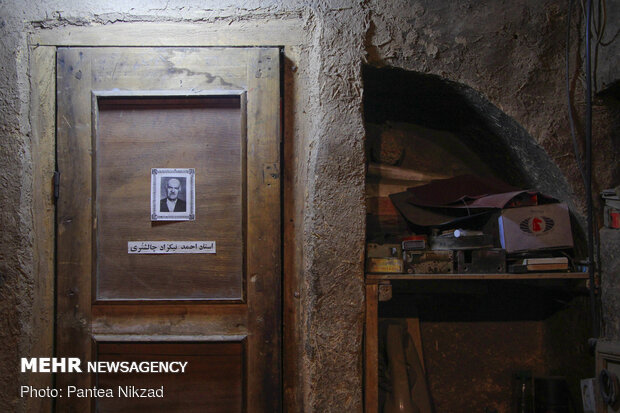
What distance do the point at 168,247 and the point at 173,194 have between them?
0.24 meters

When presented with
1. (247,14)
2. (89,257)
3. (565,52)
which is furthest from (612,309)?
(89,257)

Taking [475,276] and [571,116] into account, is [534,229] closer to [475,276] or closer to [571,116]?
[475,276]

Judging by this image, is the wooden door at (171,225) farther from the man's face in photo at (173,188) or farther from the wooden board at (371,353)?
the wooden board at (371,353)

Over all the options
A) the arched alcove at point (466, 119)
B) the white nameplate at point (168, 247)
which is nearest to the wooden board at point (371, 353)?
the white nameplate at point (168, 247)

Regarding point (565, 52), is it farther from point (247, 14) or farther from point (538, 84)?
point (247, 14)

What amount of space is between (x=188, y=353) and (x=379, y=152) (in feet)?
4.61

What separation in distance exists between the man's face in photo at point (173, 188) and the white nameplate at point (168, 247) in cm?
21

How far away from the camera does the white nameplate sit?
5.87ft

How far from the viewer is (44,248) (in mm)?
1768

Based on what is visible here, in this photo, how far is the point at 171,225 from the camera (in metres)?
1.80

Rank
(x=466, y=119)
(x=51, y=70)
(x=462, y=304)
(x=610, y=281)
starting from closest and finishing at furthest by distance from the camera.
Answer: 1. (x=610, y=281)
2. (x=51, y=70)
3. (x=466, y=119)
4. (x=462, y=304)

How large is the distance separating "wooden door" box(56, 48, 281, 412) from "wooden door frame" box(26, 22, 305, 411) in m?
0.04

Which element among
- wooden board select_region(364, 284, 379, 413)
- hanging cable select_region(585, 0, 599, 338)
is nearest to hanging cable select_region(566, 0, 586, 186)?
hanging cable select_region(585, 0, 599, 338)

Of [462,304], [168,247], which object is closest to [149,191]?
[168,247]
